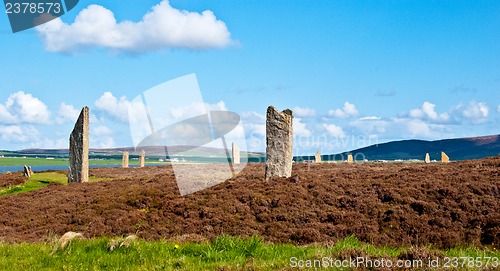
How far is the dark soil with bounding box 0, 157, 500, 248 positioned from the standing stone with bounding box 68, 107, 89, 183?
672 cm

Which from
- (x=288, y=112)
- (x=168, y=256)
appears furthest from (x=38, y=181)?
(x=168, y=256)

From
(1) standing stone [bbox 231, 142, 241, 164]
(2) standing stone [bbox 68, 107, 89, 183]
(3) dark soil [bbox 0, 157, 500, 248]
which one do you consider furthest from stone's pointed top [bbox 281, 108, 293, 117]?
(1) standing stone [bbox 231, 142, 241, 164]

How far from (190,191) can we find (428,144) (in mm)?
135742

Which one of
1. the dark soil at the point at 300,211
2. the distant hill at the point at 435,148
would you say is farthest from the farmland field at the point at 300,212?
the distant hill at the point at 435,148

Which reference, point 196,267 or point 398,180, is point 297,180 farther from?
point 196,267

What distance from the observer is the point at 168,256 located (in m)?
10.7

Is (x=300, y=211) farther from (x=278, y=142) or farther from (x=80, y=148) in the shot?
(x=80, y=148)

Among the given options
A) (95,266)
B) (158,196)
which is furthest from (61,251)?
(158,196)

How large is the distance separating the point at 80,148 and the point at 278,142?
13559mm

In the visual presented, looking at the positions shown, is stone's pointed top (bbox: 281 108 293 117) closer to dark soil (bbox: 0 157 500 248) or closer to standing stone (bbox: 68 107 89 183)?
dark soil (bbox: 0 157 500 248)

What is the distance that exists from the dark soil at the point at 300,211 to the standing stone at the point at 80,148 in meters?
6.72

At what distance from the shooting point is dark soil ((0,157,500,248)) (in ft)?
54.2

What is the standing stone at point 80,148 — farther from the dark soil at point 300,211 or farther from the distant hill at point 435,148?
the distant hill at point 435,148

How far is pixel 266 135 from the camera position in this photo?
997 inches
